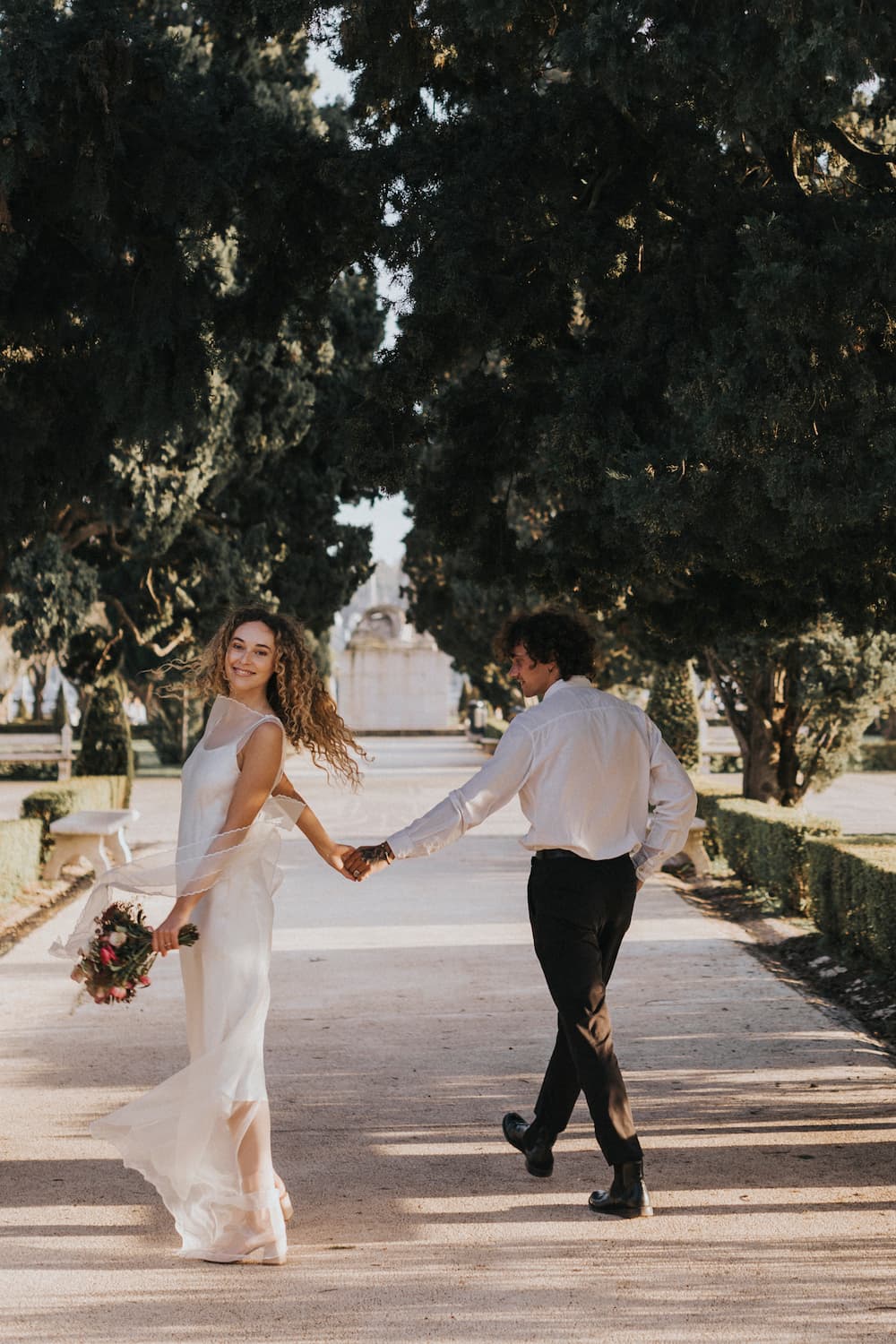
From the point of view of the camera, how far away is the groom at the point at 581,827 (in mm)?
4691

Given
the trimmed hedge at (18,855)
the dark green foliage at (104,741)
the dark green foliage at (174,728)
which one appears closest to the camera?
the trimmed hedge at (18,855)

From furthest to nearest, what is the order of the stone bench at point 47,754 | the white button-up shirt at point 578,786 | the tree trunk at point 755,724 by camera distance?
the stone bench at point 47,754 < the tree trunk at point 755,724 < the white button-up shirt at point 578,786

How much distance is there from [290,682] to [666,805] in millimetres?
1311

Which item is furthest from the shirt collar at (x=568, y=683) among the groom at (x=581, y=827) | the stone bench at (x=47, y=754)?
the stone bench at (x=47, y=754)

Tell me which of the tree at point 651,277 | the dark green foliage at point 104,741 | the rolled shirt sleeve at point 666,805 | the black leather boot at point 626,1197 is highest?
the tree at point 651,277

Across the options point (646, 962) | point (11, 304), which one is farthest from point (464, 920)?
point (11, 304)

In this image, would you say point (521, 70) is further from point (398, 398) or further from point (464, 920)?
point (464, 920)

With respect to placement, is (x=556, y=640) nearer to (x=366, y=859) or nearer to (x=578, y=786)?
(x=578, y=786)

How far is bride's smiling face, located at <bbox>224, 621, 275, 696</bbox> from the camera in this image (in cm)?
462

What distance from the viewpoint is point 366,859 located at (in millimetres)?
4832

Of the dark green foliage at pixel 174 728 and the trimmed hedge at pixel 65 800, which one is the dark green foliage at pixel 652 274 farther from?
the dark green foliage at pixel 174 728

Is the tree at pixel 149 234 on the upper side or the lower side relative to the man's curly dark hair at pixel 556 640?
upper

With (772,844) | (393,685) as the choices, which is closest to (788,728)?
(772,844)

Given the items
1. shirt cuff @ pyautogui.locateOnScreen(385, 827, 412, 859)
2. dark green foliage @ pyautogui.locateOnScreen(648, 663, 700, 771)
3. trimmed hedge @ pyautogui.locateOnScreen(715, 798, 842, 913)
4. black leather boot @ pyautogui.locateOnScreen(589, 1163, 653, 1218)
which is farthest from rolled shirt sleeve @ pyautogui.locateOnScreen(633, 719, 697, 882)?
dark green foliage @ pyautogui.locateOnScreen(648, 663, 700, 771)
